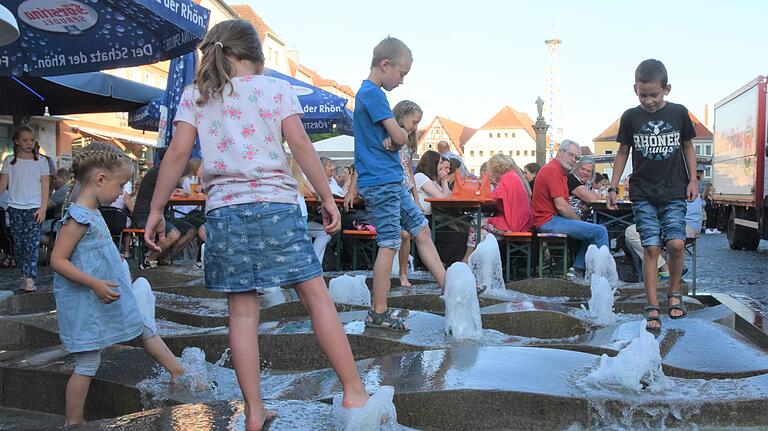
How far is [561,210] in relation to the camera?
28.7 ft

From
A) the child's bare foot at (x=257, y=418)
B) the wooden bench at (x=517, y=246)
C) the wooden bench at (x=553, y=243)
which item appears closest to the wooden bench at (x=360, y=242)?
the wooden bench at (x=517, y=246)

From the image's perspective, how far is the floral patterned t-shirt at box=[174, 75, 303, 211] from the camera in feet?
10.4

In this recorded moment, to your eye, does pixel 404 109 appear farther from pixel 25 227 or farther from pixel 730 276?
pixel 730 276

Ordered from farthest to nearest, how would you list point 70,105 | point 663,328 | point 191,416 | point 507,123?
1. point 507,123
2. point 70,105
3. point 663,328
4. point 191,416

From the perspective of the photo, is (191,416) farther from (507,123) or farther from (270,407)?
(507,123)

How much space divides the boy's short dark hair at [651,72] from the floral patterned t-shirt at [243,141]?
10.4 ft

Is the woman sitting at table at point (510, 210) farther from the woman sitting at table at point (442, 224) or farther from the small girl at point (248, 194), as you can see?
the small girl at point (248, 194)

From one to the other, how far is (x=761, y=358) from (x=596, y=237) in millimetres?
4280

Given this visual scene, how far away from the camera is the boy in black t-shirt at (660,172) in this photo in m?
5.66

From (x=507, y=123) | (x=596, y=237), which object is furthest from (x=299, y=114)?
(x=507, y=123)

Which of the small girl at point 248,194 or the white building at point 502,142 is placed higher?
the white building at point 502,142

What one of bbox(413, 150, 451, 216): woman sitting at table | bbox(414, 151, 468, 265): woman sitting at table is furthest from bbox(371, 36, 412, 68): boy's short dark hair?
bbox(413, 150, 451, 216): woman sitting at table

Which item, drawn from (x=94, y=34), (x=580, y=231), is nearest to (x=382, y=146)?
(x=94, y=34)

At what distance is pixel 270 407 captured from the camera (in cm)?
326
